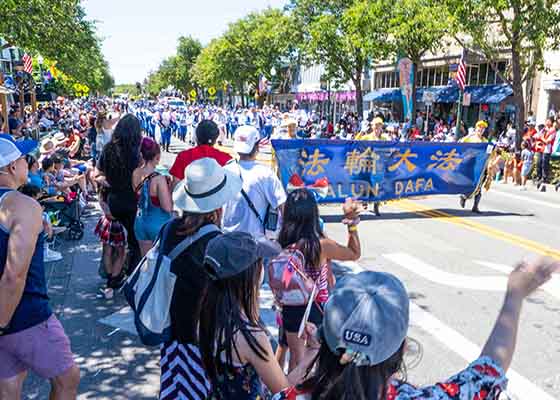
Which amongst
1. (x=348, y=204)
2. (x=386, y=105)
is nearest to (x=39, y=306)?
(x=348, y=204)

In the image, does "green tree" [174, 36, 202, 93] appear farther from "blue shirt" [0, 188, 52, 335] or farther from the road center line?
"blue shirt" [0, 188, 52, 335]

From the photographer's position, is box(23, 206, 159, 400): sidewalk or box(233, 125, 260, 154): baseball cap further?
box(233, 125, 260, 154): baseball cap

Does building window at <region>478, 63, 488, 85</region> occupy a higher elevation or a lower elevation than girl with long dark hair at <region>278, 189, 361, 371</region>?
higher

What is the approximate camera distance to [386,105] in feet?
145

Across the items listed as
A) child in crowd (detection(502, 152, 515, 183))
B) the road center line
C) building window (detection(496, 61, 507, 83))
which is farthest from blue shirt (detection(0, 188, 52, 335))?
building window (detection(496, 61, 507, 83))

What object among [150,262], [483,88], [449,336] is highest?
[483,88]

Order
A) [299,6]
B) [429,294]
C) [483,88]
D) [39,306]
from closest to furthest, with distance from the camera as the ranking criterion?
[39,306], [429,294], [483,88], [299,6]

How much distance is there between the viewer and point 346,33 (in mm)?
34750

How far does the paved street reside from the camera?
173 inches

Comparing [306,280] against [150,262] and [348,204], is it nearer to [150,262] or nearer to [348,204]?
[348,204]

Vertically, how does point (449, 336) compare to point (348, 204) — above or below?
below

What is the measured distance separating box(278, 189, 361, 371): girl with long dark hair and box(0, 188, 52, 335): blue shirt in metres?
1.42

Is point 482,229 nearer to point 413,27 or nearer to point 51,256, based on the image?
point 51,256

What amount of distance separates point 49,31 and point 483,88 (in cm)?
2437
